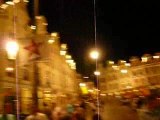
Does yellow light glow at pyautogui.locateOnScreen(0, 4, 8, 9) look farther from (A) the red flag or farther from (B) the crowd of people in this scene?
(A) the red flag

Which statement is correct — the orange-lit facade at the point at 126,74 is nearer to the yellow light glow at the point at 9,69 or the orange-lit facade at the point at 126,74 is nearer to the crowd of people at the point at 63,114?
the yellow light glow at the point at 9,69

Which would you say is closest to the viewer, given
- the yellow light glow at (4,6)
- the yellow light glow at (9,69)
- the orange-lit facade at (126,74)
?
the yellow light glow at (4,6)

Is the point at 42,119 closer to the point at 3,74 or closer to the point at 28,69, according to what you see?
the point at 3,74

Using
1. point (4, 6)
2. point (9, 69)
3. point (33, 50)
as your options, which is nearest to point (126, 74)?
point (9, 69)

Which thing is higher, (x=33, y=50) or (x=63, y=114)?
(x=33, y=50)

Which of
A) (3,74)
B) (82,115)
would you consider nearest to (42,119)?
(82,115)

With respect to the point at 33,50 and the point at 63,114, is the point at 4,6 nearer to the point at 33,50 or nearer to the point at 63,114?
the point at 33,50

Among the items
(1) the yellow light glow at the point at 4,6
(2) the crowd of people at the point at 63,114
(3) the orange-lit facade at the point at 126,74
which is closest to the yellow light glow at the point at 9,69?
(1) the yellow light glow at the point at 4,6

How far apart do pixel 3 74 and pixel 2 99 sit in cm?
189

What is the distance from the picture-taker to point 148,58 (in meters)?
66.0

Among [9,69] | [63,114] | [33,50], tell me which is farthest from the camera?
[9,69]

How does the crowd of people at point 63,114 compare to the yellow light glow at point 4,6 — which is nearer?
the crowd of people at point 63,114

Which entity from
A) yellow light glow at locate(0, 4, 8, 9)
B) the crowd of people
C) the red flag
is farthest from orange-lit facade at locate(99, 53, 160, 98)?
the red flag

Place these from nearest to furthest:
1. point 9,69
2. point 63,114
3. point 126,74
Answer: point 63,114
point 9,69
point 126,74
